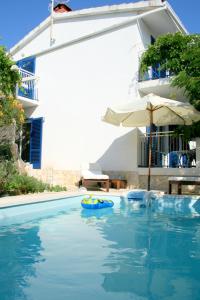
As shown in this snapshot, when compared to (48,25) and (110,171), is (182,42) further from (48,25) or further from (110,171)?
(48,25)

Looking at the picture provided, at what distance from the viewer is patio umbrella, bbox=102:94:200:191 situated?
426 inches

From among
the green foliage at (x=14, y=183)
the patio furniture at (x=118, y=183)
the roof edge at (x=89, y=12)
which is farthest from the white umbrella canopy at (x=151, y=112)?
the roof edge at (x=89, y=12)

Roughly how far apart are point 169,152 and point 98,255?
31.9ft

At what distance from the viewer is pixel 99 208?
31.1 feet

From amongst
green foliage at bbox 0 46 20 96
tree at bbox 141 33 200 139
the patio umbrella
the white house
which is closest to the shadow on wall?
the white house

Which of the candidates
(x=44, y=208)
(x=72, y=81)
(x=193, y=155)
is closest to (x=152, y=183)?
(x=193, y=155)

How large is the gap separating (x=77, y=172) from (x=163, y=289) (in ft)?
35.8

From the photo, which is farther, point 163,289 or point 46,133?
point 46,133

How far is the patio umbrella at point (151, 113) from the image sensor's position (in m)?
10.8

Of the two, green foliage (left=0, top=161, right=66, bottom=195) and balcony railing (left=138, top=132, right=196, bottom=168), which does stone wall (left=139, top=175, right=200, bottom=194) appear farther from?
green foliage (left=0, top=161, right=66, bottom=195)

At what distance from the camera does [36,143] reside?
16250mm

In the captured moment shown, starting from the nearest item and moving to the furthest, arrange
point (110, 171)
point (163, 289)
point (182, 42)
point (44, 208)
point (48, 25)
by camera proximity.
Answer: point (163, 289), point (44, 208), point (182, 42), point (110, 171), point (48, 25)

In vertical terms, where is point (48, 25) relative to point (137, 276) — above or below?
above

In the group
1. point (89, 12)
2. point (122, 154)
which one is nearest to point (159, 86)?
point (122, 154)
